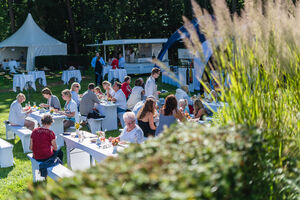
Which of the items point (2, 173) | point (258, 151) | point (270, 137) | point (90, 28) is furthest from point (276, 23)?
point (90, 28)

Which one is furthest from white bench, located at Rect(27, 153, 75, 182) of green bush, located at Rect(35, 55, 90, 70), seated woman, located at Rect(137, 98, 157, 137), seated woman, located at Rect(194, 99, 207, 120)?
green bush, located at Rect(35, 55, 90, 70)

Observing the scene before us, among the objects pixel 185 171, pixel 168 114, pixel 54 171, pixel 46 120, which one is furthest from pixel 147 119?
pixel 185 171

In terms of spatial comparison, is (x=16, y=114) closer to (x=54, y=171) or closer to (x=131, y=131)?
(x=54, y=171)

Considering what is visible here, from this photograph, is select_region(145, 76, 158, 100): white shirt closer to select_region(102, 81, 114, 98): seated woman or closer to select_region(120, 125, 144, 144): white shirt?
select_region(102, 81, 114, 98): seated woman

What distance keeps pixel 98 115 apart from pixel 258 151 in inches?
234

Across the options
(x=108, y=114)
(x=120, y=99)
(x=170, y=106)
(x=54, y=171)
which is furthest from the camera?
(x=120, y=99)

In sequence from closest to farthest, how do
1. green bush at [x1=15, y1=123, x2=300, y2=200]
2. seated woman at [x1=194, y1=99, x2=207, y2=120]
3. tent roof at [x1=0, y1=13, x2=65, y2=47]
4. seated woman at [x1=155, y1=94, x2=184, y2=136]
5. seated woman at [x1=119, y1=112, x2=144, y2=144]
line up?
green bush at [x1=15, y1=123, x2=300, y2=200], seated woman at [x1=119, y1=112, x2=144, y2=144], seated woman at [x1=155, y1=94, x2=184, y2=136], seated woman at [x1=194, y1=99, x2=207, y2=120], tent roof at [x1=0, y1=13, x2=65, y2=47]

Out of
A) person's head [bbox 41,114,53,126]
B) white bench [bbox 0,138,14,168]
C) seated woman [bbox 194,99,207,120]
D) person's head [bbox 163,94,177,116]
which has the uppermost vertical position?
person's head [bbox 163,94,177,116]

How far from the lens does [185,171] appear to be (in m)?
1.75

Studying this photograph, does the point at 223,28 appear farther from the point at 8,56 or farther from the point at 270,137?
the point at 8,56

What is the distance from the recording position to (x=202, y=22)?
2.54 m

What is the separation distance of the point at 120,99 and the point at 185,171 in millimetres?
6537

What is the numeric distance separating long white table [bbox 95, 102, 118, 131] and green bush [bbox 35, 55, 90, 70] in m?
17.1

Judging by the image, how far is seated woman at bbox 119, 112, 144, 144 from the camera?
4.67 meters
